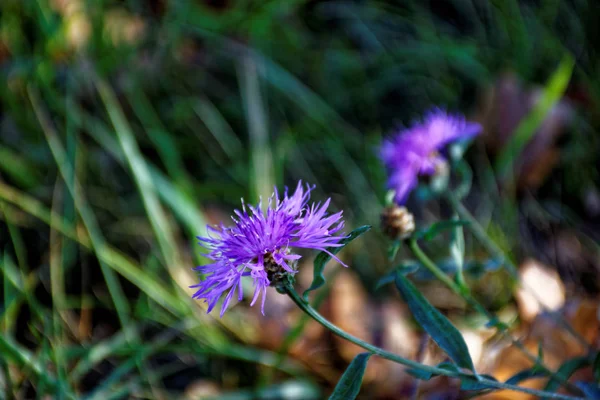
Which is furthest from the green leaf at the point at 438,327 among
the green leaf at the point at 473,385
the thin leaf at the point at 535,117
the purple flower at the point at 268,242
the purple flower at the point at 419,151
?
the thin leaf at the point at 535,117

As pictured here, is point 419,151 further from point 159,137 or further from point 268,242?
point 159,137

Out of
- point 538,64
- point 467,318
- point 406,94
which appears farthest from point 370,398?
point 538,64

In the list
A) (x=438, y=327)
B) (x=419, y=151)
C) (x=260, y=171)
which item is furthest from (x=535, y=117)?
(x=438, y=327)

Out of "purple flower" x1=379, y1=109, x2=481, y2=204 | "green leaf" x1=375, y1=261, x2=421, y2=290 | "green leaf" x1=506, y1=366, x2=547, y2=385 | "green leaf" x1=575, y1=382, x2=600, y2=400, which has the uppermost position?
"purple flower" x1=379, y1=109, x2=481, y2=204

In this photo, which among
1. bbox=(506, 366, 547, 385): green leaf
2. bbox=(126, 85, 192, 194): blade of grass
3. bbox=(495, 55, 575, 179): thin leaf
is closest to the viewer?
bbox=(506, 366, 547, 385): green leaf

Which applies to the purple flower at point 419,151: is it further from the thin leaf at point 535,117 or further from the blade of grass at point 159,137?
the blade of grass at point 159,137

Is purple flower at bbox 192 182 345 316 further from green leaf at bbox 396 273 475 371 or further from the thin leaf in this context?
the thin leaf

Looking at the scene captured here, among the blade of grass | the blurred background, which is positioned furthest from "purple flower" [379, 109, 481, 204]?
the blade of grass
